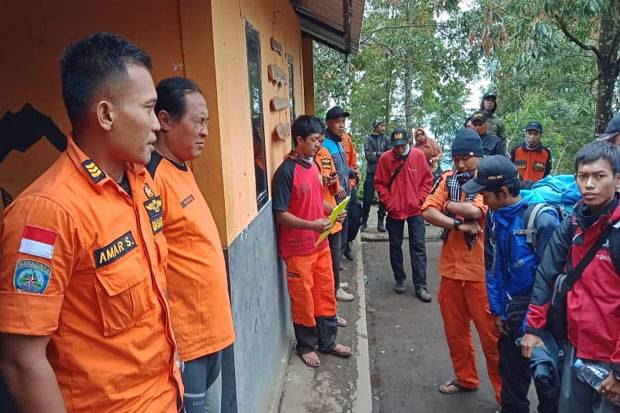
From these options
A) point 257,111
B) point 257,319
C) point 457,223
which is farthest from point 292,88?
point 257,319

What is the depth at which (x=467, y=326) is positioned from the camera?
3830mm

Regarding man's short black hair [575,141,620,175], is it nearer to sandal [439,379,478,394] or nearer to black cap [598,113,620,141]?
black cap [598,113,620,141]

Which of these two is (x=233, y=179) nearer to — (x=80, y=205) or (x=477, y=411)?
(x=80, y=205)

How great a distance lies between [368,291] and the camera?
662 centimetres

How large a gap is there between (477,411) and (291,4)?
15.1ft

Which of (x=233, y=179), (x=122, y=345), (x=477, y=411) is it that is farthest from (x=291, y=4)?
(x=122, y=345)

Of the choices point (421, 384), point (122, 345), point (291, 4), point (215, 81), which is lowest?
point (421, 384)

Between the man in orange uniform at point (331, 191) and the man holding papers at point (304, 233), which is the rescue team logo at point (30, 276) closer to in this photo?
the man holding papers at point (304, 233)

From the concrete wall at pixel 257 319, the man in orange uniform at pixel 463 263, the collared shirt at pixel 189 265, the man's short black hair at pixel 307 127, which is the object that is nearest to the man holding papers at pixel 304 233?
the man's short black hair at pixel 307 127

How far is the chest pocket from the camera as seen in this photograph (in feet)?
4.29

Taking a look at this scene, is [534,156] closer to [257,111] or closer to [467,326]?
[467,326]

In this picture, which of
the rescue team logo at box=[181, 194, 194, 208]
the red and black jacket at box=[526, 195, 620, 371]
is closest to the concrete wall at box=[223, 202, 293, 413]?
the rescue team logo at box=[181, 194, 194, 208]

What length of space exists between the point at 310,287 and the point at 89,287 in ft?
9.33

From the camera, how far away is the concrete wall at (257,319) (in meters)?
2.67
